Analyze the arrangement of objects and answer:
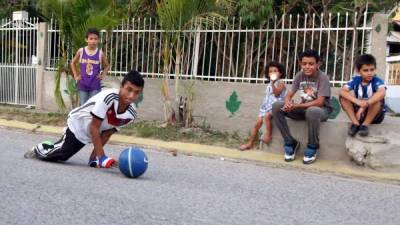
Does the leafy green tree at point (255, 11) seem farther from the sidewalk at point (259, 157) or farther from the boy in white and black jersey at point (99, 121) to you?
the boy in white and black jersey at point (99, 121)

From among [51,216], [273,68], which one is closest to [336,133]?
[273,68]

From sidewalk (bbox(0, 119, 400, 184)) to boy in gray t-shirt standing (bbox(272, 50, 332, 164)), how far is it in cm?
16

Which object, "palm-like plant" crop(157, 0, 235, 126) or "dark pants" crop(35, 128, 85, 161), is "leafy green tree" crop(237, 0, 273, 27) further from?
"dark pants" crop(35, 128, 85, 161)

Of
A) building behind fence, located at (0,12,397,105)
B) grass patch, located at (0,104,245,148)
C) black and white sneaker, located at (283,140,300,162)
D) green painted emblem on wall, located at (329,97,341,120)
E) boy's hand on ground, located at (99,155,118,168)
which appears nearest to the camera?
boy's hand on ground, located at (99,155,118,168)

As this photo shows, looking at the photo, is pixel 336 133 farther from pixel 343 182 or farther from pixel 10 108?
pixel 10 108

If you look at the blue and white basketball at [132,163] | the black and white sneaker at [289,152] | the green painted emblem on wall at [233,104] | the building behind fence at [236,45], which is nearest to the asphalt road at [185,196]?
the blue and white basketball at [132,163]

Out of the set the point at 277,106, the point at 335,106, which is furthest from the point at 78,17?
the point at 335,106

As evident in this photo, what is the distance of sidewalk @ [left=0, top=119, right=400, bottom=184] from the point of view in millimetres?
7086

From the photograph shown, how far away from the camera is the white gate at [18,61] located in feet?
43.4

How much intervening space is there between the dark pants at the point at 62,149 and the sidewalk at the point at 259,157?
6.94 feet

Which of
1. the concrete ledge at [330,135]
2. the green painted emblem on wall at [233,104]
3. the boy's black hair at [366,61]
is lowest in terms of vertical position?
the concrete ledge at [330,135]

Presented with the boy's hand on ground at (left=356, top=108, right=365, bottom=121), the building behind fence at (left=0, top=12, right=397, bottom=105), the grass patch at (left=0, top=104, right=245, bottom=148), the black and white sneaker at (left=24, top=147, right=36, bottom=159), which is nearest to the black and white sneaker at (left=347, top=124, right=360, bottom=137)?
the boy's hand on ground at (left=356, top=108, right=365, bottom=121)

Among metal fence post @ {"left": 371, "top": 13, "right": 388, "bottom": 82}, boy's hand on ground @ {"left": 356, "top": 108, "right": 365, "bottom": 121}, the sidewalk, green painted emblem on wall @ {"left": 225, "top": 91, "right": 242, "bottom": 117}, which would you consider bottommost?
the sidewalk

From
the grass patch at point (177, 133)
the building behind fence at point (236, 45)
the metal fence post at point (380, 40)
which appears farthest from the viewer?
the grass patch at point (177, 133)
